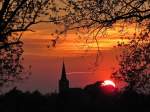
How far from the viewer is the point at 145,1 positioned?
2219cm

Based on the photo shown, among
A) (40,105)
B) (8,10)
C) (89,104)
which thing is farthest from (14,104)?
(8,10)

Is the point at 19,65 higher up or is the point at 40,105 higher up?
the point at 19,65

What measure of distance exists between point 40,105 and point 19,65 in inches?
544

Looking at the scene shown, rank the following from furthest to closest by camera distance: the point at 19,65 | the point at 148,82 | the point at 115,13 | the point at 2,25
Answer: the point at 19,65, the point at 2,25, the point at 148,82, the point at 115,13

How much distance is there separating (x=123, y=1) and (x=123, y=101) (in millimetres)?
21505

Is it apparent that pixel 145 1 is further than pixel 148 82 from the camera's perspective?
No

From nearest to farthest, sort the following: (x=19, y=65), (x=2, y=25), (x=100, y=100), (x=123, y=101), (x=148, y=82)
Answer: (x=148, y=82), (x=2, y=25), (x=19, y=65), (x=123, y=101), (x=100, y=100)

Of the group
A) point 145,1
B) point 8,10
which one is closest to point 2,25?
point 8,10

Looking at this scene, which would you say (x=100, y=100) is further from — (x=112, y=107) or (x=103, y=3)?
(x=103, y=3)

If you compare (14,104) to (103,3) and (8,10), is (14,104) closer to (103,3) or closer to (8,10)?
(8,10)

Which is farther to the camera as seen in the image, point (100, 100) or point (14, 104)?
point (100, 100)

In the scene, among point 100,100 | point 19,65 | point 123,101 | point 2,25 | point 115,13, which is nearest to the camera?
point 115,13

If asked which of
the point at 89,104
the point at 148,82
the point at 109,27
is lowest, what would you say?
the point at 89,104

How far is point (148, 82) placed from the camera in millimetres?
23625
